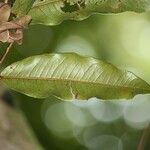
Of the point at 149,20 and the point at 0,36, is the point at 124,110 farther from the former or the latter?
the point at 0,36

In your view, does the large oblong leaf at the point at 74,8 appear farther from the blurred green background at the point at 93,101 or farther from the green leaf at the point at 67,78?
the blurred green background at the point at 93,101

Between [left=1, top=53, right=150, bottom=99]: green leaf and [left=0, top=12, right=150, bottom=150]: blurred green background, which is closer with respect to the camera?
[left=1, top=53, right=150, bottom=99]: green leaf

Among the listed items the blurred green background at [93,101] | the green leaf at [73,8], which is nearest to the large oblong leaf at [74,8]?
the green leaf at [73,8]

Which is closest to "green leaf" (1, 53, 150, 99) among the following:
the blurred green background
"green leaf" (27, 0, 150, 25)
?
"green leaf" (27, 0, 150, 25)

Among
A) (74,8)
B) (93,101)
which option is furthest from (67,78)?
(93,101)

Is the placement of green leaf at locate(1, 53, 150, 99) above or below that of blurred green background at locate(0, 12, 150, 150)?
above

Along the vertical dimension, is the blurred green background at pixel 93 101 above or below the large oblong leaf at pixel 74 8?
below

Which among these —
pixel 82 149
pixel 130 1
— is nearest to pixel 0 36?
pixel 130 1

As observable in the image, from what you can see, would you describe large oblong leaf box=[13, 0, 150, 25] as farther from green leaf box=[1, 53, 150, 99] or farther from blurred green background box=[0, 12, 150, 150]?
blurred green background box=[0, 12, 150, 150]
